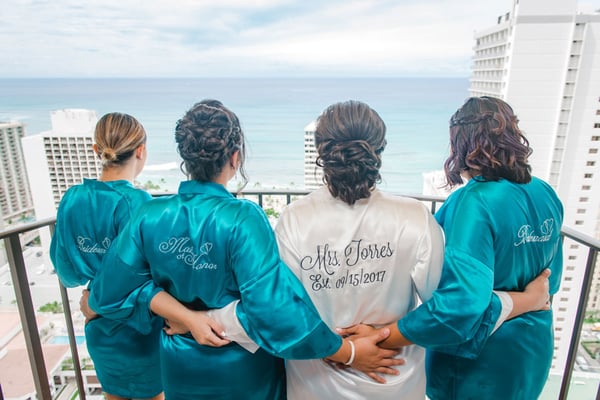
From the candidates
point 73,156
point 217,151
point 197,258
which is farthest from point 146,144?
point 73,156

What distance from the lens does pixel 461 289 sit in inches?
38.6

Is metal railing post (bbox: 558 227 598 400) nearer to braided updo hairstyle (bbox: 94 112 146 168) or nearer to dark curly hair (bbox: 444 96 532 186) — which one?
dark curly hair (bbox: 444 96 532 186)

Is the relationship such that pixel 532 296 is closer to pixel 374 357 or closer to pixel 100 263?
pixel 374 357

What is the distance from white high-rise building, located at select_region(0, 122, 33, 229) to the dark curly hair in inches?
145

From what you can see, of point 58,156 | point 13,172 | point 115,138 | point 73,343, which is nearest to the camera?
point 115,138

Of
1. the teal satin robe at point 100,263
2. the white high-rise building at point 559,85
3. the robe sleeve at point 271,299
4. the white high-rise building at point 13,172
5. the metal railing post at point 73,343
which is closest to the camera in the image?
the robe sleeve at point 271,299

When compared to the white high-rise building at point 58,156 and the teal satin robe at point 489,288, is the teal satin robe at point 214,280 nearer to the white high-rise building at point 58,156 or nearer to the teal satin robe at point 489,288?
the teal satin robe at point 489,288

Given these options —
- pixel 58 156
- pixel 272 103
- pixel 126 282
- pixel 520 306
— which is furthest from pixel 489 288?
pixel 272 103

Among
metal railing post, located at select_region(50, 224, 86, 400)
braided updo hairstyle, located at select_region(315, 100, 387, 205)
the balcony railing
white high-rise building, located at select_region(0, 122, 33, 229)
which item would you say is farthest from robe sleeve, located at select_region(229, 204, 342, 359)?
white high-rise building, located at select_region(0, 122, 33, 229)

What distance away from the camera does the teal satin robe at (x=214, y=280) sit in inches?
38.5

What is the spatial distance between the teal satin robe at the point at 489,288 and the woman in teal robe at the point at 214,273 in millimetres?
252

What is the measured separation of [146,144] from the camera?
4.63 ft

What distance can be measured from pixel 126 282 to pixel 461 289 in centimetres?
95

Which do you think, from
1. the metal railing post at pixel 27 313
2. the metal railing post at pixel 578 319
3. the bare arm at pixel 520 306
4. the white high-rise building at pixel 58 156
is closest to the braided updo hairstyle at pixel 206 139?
the bare arm at pixel 520 306
